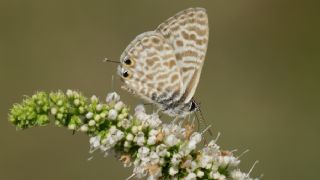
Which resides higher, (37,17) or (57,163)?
(37,17)

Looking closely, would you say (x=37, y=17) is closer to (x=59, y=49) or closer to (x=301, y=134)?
(x=59, y=49)

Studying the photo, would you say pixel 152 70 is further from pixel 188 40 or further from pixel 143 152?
pixel 143 152

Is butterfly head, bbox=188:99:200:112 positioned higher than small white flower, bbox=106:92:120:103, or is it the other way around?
small white flower, bbox=106:92:120:103

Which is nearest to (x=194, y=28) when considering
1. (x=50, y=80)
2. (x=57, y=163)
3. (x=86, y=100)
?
(x=86, y=100)

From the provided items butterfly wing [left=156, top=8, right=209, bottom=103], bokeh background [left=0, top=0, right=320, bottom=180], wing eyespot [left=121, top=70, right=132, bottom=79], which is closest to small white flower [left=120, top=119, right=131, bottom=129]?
wing eyespot [left=121, top=70, right=132, bottom=79]

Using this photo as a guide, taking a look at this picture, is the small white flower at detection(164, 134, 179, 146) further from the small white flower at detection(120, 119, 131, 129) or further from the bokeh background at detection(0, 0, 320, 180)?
the bokeh background at detection(0, 0, 320, 180)
